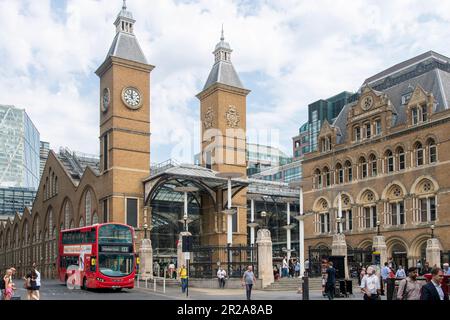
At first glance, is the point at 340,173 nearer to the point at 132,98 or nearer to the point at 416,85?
the point at 416,85

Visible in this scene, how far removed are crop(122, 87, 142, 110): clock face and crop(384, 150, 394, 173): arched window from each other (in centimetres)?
2222

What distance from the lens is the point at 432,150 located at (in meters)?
47.5

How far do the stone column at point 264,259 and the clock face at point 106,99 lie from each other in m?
23.8

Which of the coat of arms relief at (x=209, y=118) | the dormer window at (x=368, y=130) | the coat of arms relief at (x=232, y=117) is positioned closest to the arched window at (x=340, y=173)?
the dormer window at (x=368, y=130)

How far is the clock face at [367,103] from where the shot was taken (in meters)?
54.1

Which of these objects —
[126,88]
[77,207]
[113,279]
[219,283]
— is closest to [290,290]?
[219,283]

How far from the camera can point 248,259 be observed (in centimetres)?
3819

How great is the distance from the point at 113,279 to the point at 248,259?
9.93 metres

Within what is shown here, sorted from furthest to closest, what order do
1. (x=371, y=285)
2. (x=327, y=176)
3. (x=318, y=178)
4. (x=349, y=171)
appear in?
(x=318, y=178) → (x=327, y=176) → (x=349, y=171) → (x=371, y=285)

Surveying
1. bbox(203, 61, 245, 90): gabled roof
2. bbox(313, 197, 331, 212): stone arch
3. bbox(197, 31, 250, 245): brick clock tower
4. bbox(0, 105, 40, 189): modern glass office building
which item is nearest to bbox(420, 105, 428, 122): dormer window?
bbox(313, 197, 331, 212): stone arch

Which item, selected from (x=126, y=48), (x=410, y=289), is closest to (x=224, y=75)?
(x=126, y=48)

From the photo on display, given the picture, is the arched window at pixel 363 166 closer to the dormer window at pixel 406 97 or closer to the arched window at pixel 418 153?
the arched window at pixel 418 153

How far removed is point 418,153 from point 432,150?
1414 millimetres

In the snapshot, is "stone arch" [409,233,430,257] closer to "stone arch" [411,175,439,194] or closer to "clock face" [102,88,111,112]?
"stone arch" [411,175,439,194]
